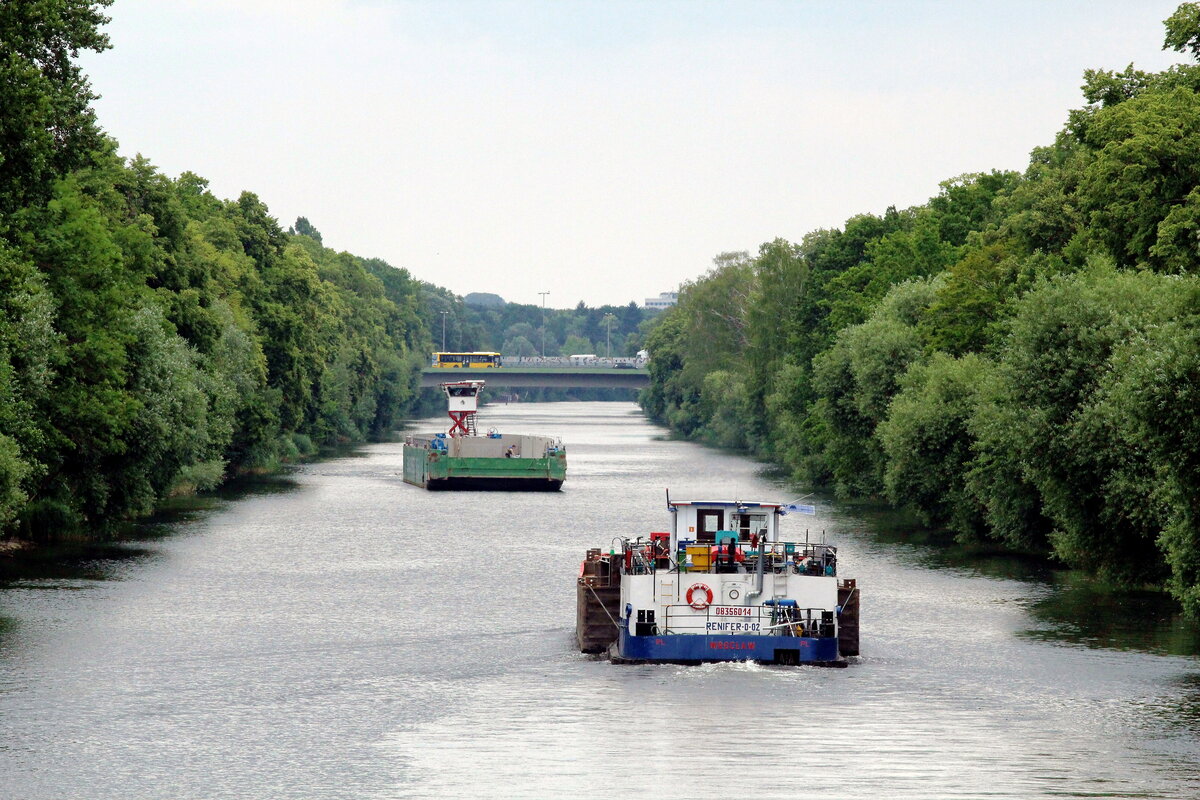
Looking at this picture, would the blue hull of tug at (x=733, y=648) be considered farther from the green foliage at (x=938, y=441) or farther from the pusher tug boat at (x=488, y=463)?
the pusher tug boat at (x=488, y=463)

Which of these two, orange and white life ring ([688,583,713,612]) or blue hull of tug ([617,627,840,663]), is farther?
orange and white life ring ([688,583,713,612])

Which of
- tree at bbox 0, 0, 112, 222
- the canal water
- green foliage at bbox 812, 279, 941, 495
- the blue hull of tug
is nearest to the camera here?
the canal water

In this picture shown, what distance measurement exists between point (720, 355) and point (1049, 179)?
8706 cm

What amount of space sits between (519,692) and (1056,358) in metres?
24.6

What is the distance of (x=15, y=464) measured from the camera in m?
55.2

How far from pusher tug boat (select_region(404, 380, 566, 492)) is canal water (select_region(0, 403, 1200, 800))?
132 feet

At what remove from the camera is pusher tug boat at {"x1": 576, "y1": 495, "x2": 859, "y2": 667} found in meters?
43.8

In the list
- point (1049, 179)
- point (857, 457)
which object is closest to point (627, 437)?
point (857, 457)

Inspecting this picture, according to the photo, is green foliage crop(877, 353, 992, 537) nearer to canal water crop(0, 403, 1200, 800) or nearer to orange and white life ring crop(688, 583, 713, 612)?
canal water crop(0, 403, 1200, 800)

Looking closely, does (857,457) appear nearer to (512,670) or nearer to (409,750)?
(512,670)

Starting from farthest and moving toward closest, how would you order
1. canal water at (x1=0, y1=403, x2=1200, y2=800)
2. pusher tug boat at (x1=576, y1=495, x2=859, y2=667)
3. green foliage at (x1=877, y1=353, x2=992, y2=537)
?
green foliage at (x1=877, y1=353, x2=992, y2=537)
pusher tug boat at (x1=576, y1=495, x2=859, y2=667)
canal water at (x1=0, y1=403, x2=1200, y2=800)

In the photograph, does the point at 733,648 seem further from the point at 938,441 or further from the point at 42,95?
the point at 938,441

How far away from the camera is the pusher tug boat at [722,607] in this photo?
A: 43781 millimetres

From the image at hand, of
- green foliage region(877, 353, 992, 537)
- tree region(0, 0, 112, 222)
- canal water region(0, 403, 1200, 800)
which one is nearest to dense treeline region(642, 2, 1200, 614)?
green foliage region(877, 353, 992, 537)
